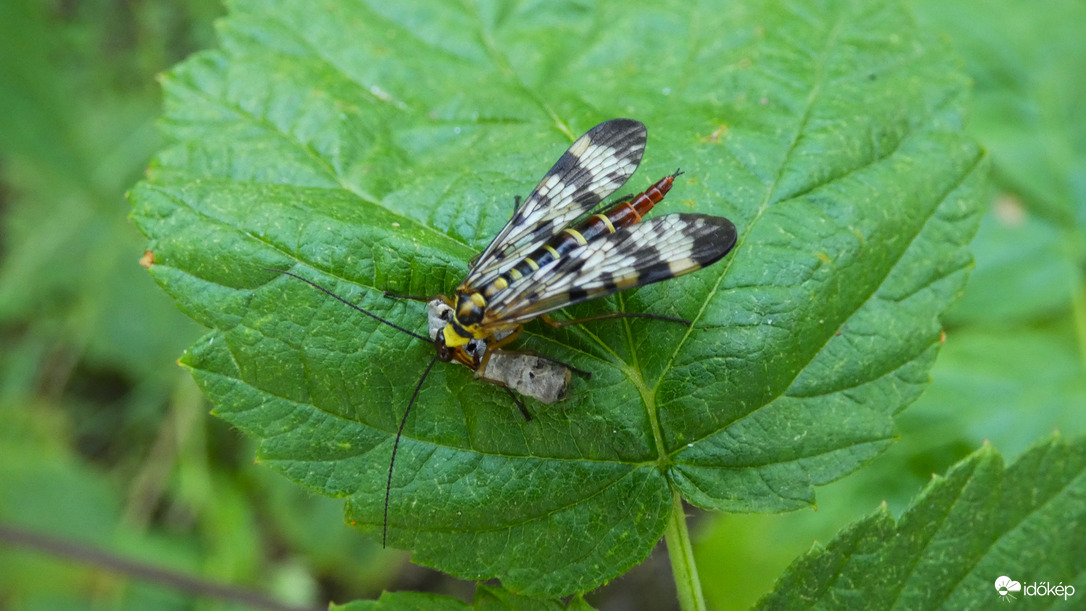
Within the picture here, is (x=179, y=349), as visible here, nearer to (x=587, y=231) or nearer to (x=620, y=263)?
(x=587, y=231)

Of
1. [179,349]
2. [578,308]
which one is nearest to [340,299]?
[578,308]

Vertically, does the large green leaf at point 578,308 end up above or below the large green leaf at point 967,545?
above

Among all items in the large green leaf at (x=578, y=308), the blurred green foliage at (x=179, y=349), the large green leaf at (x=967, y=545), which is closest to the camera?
the large green leaf at (x=967, y=545)

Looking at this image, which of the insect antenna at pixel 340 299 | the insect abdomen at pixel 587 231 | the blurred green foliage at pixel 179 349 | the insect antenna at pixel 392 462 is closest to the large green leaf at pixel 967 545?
the insect antenna at pixel 392 462

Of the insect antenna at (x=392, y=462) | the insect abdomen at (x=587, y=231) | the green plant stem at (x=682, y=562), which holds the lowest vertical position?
the green plant stem at (x=682, y=562)

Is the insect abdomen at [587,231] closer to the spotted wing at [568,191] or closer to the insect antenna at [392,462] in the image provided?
the spotted wing at [568,191]
